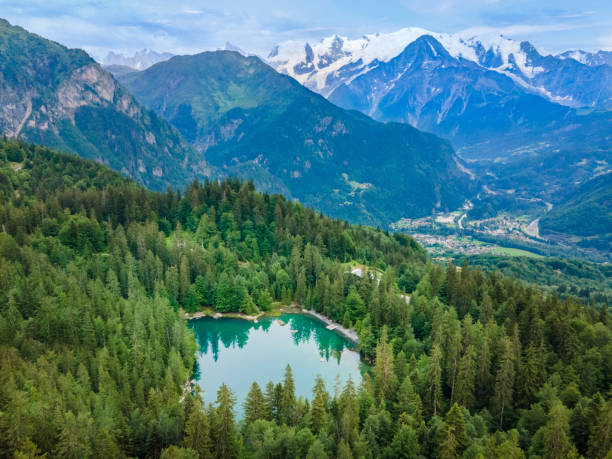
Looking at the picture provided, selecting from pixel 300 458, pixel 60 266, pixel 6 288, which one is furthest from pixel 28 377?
pixel 60 266

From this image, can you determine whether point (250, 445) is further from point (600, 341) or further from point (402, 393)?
point (600, 341)

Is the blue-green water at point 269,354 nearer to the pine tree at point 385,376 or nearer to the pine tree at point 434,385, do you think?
the pine tree at point 385,376

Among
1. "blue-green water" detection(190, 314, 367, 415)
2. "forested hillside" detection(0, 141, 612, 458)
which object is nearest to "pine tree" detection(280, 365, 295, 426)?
"forested hillside" detection(0, 141, 612, 458)

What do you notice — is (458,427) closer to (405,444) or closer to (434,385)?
(405,444)

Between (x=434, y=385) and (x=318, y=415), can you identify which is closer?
(x=318, y=415)

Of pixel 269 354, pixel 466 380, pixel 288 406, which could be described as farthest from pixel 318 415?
pixel 269 354

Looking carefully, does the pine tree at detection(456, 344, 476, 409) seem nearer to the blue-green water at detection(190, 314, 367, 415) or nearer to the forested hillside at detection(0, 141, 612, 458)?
the forested hillside at detection(0, 141, 612, 458)
